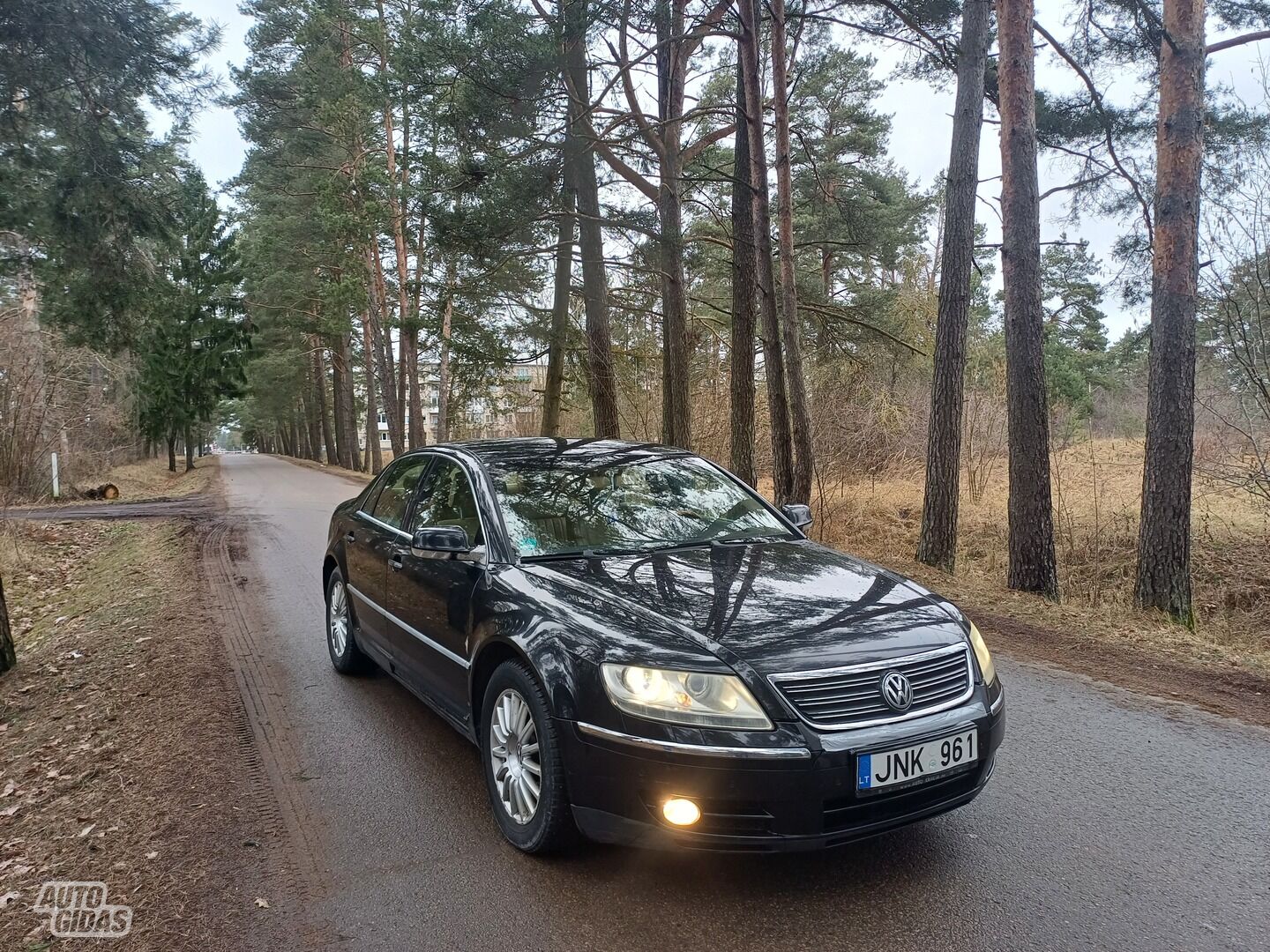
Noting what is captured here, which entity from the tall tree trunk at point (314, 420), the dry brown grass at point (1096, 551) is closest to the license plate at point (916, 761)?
the dry brown grass at point (1096, 551)

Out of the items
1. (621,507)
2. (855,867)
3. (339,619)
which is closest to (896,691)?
(855,867)

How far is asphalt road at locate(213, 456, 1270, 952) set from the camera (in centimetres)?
270

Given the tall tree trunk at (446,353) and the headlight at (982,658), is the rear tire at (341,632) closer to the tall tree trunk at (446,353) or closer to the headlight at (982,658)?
the headlight at (982,658)

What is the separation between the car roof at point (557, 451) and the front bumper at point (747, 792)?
193cm

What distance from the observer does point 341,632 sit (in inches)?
226

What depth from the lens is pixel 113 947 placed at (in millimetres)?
2699

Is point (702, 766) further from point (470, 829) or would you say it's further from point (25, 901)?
point (25, 901)

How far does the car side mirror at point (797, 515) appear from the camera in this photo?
459 centimetres

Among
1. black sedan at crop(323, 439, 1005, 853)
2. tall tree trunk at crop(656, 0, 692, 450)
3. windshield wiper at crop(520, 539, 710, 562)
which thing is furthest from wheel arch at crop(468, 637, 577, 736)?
tall tree trunk at crop(656, 0, 692, 450)

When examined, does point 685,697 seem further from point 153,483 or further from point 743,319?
point 153,483

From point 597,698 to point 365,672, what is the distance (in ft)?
11.0

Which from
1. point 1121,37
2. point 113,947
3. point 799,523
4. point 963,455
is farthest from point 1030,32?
point 113,947

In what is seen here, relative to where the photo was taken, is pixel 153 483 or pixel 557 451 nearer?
pixel 557 451

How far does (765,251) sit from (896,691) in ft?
30.4
